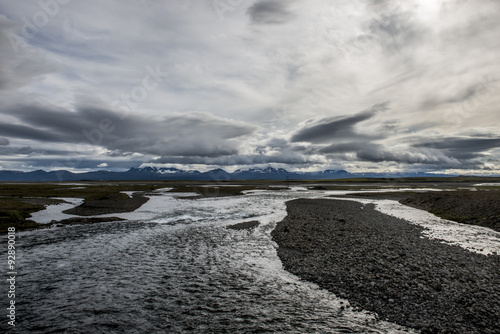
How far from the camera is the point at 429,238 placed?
26484 mm

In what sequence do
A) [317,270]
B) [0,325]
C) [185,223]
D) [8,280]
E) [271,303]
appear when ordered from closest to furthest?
1. [0,325]
2. [271,303]
3. [8,280]
4. [317,270]
5. [185,223]

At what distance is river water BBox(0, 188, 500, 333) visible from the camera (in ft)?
39.2

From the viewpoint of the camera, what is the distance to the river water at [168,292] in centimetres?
1195

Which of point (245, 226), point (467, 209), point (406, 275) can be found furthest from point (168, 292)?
point (467, 209)

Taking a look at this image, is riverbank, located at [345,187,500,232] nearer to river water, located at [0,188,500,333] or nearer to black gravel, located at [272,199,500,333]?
river water, located at [0,188,500,333]

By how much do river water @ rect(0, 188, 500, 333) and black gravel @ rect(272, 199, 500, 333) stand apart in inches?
49.4

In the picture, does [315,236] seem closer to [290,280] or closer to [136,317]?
[290,280]

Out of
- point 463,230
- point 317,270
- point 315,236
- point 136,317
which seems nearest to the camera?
point 136,317

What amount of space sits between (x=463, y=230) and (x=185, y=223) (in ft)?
120

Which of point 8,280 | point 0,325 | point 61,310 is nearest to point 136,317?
point 61,310

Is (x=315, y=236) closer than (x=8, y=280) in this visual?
No

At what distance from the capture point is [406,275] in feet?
53.0

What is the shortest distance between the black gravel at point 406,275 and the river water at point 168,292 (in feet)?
4.11

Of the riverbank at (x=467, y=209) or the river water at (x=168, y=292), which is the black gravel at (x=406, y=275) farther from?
the riverbank at (x=467, y=209)
